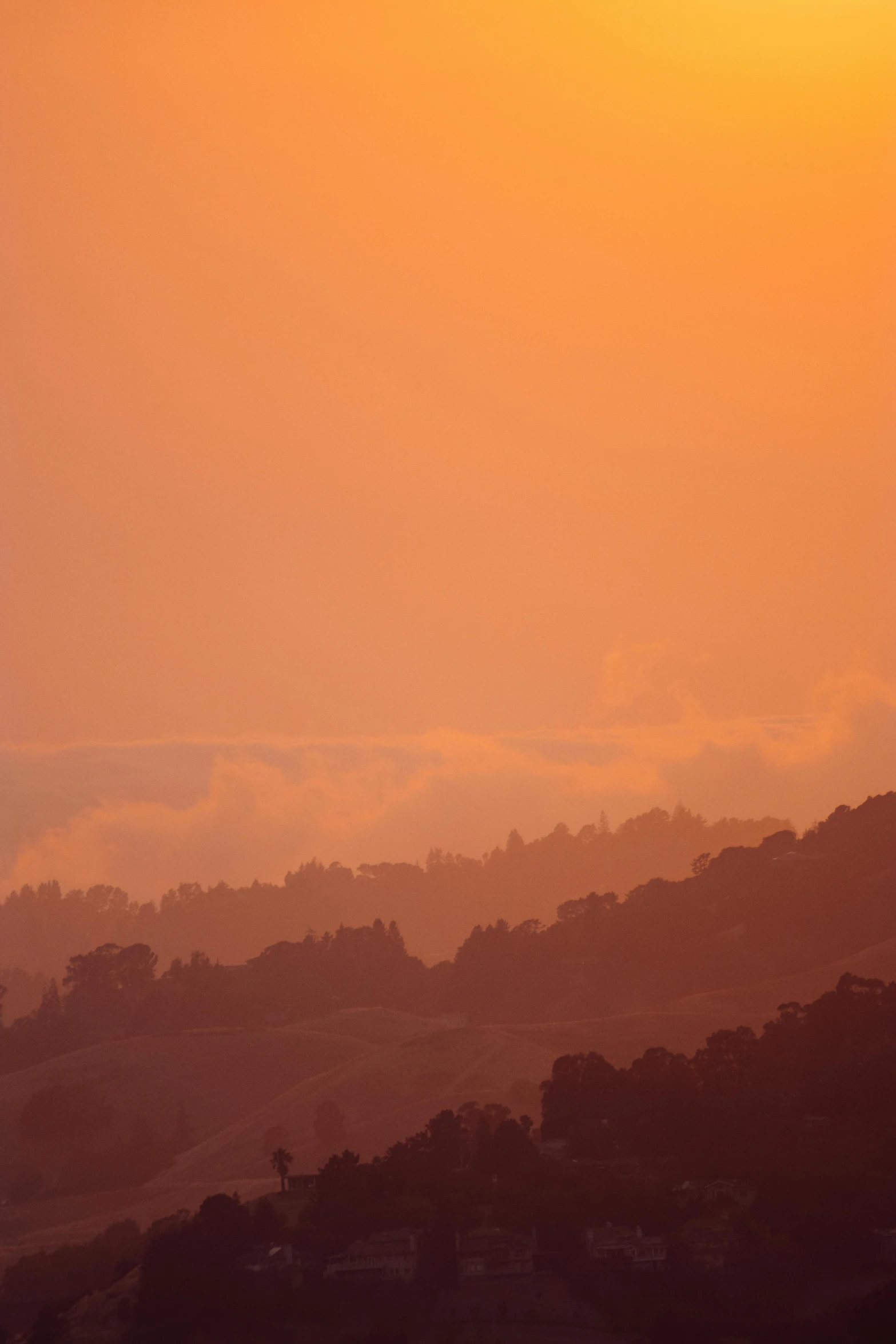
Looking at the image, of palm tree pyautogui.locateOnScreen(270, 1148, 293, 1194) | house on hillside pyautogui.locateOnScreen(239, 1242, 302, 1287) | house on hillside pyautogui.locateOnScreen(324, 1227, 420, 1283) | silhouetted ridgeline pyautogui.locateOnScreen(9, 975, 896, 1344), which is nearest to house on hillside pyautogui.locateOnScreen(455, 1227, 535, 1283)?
silhouetted ridgeline pyautogui.locateOnScreen(9, 975, 896, 1344)

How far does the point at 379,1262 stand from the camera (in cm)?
7144

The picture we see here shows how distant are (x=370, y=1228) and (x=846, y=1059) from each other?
3305 centimetres

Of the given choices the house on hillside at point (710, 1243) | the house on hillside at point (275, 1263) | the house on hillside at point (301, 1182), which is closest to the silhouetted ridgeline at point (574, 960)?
the house on hillside at point (301, 1182)

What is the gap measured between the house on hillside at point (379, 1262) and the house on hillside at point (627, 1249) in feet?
25.7

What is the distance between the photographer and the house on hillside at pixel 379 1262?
70.9 meters

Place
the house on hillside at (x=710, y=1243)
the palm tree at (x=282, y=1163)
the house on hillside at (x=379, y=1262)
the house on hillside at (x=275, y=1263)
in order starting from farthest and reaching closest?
the palm tree at (x=282, y=1163)
the house on hillside at (x=275, y=1263)
the house on hillside at (x=379, y=1262)
the house on hillside at (x=710, y=1243)

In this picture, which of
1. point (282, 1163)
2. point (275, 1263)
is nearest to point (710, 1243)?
point (275, 1263)

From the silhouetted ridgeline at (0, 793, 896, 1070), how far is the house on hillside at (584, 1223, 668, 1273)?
8511cm

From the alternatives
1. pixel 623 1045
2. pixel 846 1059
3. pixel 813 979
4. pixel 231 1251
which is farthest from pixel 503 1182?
pixel 813 979

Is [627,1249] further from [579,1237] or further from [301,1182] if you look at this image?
[301,1182]

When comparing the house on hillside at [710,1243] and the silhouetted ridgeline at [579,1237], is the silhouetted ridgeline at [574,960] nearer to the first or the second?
the silhouetted ridgeline at [579,1237]

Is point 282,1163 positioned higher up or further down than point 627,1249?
higher up

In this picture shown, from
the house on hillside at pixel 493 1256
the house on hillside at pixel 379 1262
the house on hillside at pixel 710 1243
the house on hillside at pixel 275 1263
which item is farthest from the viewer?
the house on hillside at pixel 275 1263

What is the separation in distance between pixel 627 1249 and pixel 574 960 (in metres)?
99.3
